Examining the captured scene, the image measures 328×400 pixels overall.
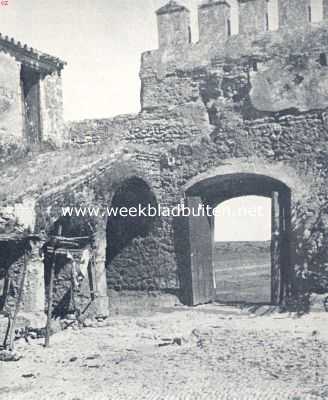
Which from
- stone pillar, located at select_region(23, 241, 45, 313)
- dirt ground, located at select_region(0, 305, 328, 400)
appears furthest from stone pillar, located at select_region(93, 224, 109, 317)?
stone pillar, located at select_region(23, 241, 45, 313)

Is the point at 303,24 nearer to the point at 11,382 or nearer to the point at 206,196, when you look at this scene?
the point at 206,196

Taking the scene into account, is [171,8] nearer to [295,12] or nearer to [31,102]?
[295,12]

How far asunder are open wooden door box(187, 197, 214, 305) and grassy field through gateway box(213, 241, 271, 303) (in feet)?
7.60

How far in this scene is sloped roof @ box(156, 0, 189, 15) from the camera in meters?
13.2

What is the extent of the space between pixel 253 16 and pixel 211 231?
496 centimetres

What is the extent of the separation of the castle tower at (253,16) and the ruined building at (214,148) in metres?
0.02

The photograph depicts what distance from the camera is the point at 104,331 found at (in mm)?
10305

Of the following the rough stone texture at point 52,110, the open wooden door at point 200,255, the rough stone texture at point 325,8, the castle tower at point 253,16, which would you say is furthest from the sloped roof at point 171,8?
the open wooden door at point 200,255

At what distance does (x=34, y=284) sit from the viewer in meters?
9.78

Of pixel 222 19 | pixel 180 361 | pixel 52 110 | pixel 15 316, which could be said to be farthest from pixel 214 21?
pixel 180 361

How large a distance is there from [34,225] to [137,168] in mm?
3399

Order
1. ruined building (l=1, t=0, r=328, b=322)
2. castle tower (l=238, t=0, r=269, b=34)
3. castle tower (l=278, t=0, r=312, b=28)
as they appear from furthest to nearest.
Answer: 1. castle tower (l=238, t=0, r=269, b=34)
2. castle tower (l=278, t=0, r=312, b=28)
3. ruined building (l=1, t=0, r=328, b=322)

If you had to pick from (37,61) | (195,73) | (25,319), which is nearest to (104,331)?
(25,319)

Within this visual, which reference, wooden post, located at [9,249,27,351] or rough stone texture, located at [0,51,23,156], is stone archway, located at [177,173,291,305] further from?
wooden post, located at [9,249,27,351]
